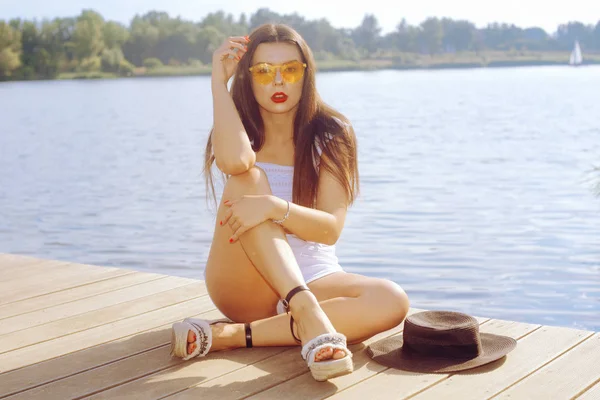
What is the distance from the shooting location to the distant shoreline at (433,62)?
71.6 m

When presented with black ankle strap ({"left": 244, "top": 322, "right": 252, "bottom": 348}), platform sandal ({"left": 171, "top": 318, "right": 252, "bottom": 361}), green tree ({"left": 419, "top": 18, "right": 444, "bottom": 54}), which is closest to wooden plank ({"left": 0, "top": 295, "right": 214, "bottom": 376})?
platform sandal ({"left": 171, "top": 318, "right": 252, "bottom": 361})

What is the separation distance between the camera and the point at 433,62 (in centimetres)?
8325

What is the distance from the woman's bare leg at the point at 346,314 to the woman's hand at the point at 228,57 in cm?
78

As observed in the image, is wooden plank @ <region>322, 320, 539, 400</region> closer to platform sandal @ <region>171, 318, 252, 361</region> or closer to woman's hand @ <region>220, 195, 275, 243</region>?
platform sandal @ <region>171, 318, 252, 361</region>

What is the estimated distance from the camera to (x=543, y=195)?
429 inches

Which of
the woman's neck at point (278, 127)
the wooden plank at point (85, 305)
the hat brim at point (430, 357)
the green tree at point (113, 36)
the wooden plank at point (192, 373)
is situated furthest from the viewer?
the green tree at point (113, 36)

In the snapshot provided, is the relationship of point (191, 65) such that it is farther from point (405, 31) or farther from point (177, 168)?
point (177, 168)

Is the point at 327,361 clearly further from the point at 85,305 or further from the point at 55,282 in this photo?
the point at 55,282

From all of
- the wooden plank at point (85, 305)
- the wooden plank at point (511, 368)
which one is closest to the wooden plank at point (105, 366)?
the wooden plank at point (85, 305)

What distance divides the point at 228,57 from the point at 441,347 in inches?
→ 47.3

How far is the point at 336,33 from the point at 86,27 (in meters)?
20.3

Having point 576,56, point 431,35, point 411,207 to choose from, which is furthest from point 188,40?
Result: point 411,207

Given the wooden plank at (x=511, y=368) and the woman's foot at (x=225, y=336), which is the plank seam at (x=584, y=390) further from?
the woman's foot at (x=225, y=336)

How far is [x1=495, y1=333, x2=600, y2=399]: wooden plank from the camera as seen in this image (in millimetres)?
2416
